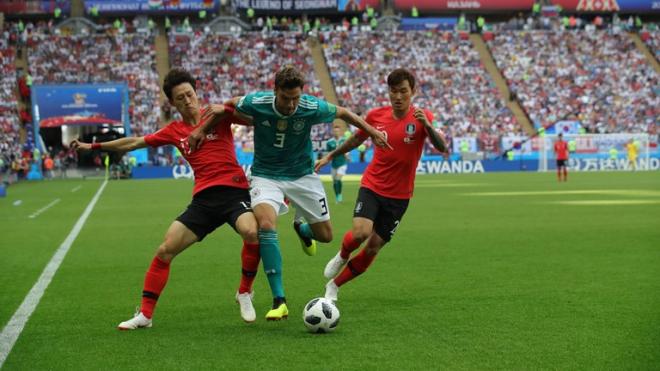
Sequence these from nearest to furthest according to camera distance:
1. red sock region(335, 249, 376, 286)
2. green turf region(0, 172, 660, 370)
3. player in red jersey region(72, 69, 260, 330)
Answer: green turf region(0, 172, 660, 370), player in red jersey region(72, 69, 260, 330), red sock region(335, 249, 376, 286)

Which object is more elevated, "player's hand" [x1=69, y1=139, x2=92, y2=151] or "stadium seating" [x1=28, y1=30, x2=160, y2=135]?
"player's hand" [x1=69, y1=139, x2=92, y2=151]

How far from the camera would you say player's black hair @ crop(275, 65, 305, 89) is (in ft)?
23.3

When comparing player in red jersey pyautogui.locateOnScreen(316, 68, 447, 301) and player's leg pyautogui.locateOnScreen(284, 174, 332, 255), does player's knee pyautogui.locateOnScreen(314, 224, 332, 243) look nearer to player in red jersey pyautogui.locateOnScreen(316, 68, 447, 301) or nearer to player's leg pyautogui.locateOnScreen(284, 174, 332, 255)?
player's leg pyautogui.locateOnScreen(284, 174, 332, 255)

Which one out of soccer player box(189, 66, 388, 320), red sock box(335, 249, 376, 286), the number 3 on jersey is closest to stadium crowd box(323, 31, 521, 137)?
Result: red sock box(335, 249, 376, 286)

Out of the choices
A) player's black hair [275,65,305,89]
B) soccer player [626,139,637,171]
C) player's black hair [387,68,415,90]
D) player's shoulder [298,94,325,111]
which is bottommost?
soccer player [626,139,637,171]

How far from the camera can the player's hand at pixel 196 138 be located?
23.7ft

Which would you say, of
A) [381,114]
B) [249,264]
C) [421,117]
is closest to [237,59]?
[381,114]

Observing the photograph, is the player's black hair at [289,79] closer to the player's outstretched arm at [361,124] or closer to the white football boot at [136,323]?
the player's outstretched arm at [361,124]

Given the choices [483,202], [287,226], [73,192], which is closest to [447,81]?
[73,192]

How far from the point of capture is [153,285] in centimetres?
717

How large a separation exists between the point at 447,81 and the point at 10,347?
179 ft

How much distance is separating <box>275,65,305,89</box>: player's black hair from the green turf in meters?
1.84

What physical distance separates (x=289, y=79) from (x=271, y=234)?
4.06 ft

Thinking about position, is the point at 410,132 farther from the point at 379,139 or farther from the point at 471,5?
the point at 471,5
